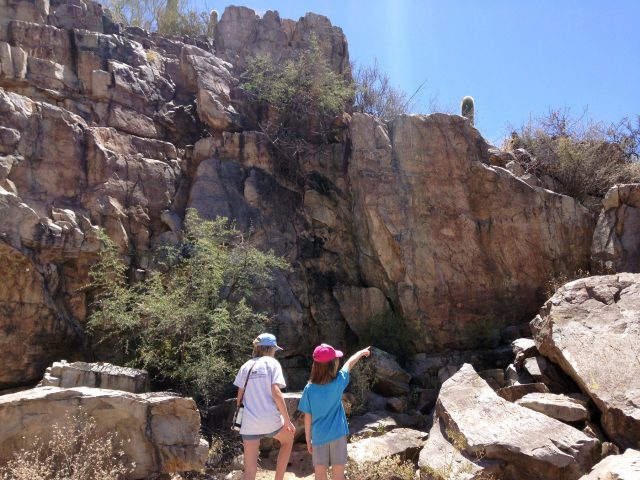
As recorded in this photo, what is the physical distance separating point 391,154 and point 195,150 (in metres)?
4.30

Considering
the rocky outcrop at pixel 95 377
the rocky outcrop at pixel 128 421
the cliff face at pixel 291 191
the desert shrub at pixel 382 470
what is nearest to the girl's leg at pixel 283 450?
the desert shrub at pixel 382 470

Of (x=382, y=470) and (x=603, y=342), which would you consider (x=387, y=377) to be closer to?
(x=382, y=470)

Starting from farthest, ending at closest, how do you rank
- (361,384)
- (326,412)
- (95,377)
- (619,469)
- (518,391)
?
(361,384), (518,391), (95,377), (326,412), (619,469)

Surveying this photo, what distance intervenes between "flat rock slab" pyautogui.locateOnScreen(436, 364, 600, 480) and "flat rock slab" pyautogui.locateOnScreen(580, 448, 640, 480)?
2.96 feet

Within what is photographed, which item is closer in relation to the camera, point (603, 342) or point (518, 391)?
point (603, 342)

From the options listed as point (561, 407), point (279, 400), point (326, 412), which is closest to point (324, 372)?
point (326, 412)

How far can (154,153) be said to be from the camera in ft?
38.3

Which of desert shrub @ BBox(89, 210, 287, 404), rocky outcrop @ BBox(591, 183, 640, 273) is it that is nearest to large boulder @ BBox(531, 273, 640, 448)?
rocky outcrop @ BBox(591, 183, 640, 273)

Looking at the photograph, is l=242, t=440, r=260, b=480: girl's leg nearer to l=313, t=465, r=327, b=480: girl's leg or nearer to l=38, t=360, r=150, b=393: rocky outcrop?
l=313, t=465, r=327, b=480: girl's leg

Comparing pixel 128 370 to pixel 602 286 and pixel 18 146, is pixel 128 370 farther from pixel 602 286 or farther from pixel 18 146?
pixel 602 286

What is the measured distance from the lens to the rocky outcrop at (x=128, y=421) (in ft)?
19.4

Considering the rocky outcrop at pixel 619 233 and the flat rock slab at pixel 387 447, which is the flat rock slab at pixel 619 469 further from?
the rocky outcrop at pixel 619 233

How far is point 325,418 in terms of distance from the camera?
4.75 meters

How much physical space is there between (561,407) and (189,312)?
A: 533 cm
